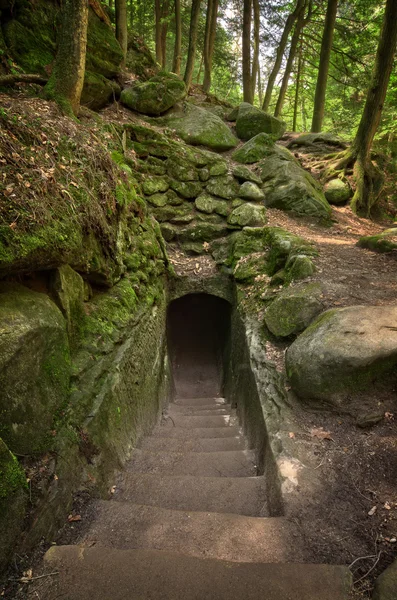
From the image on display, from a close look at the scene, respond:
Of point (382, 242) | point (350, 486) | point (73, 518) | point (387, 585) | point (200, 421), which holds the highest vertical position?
point (382, 242)

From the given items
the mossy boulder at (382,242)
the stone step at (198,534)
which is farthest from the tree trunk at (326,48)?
the stone step at (198,534)

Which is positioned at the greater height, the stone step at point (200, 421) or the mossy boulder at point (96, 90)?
the mossy boulder at point (96, 90)

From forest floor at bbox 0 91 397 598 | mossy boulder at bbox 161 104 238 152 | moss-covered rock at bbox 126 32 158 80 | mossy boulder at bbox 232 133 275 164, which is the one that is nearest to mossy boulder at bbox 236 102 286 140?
mossy boulder at bbox 161 104 238 152

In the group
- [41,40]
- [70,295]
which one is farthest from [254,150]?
[70,295]

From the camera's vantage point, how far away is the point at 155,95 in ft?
30.7

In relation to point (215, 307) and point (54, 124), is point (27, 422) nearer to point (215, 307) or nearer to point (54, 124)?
point (54, 124)

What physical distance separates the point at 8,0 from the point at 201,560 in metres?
9.05

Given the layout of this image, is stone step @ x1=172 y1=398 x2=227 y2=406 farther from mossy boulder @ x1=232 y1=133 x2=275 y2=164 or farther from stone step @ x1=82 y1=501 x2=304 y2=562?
mossy boulder @ x1=232 y1=133 x2=275 y2=164

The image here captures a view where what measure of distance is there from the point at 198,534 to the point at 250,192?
27.3 feet

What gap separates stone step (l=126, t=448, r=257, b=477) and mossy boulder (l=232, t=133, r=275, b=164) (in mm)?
9148

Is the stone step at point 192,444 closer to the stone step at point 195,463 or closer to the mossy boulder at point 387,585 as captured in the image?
the stone step at point 195,463

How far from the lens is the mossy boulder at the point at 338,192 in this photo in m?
9.77

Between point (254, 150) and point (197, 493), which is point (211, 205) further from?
point (197, 493)

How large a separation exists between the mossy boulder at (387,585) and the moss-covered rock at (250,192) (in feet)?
27.4
